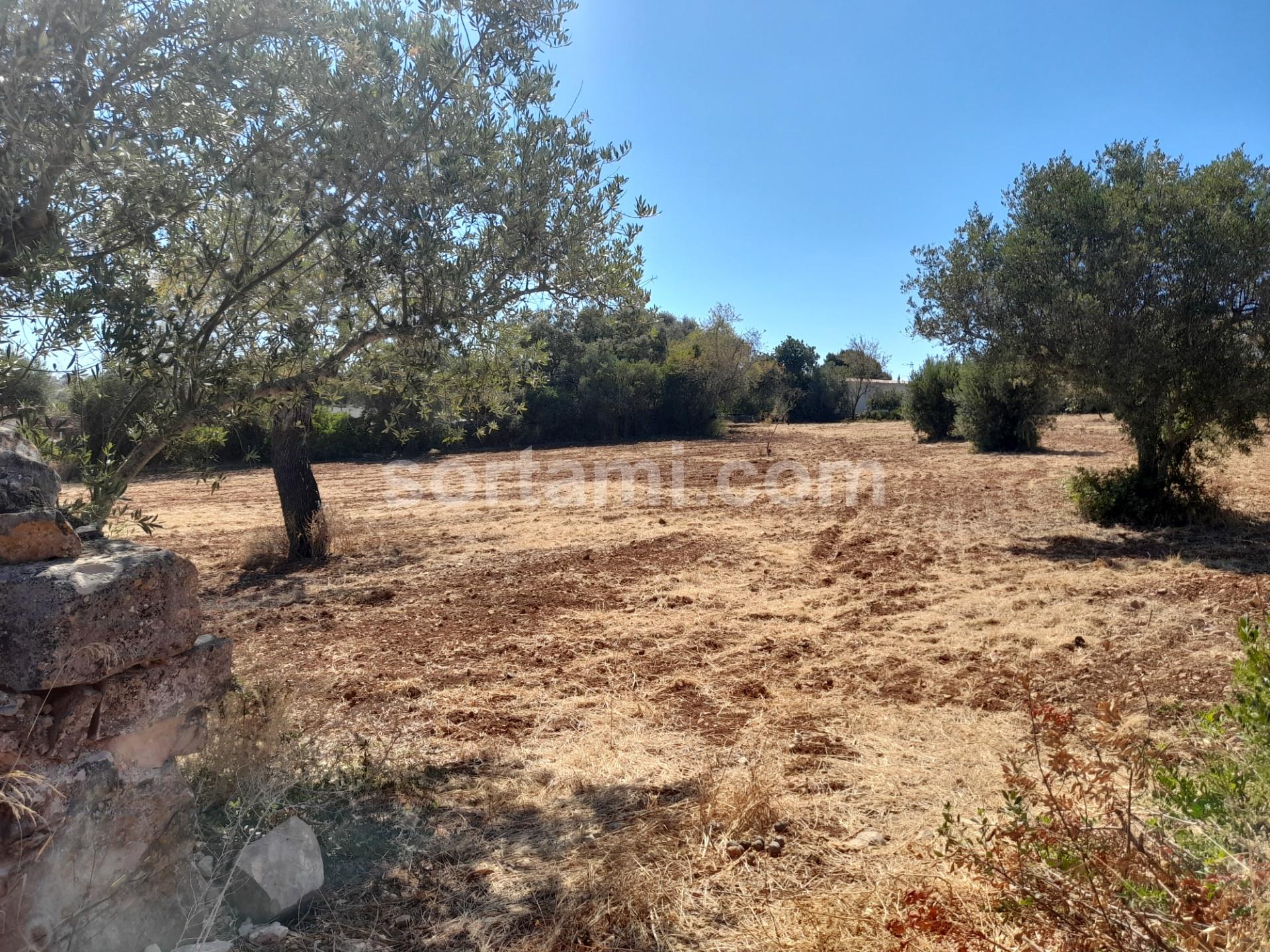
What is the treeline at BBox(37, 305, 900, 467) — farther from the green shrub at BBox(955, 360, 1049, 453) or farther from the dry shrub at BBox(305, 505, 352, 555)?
the green shrub at BBox(955, 360, 1049, 453)

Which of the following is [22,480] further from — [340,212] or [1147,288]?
[1147,288]

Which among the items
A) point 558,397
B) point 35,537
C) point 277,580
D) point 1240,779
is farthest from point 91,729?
point 558,397

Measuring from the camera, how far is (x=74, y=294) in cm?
305

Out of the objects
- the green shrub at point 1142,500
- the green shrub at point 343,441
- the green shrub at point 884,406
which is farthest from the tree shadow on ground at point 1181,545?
the green shrub at point 884,406

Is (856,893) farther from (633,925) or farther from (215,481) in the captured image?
(215,481)

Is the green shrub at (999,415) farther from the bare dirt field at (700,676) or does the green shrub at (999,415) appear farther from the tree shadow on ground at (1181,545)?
the tree shadow on ground at (1181,545)

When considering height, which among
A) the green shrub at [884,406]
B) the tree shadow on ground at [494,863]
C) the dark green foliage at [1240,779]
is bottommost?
the tree shadow on ground at [494,863]

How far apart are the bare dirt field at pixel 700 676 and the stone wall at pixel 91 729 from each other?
2.10 ft

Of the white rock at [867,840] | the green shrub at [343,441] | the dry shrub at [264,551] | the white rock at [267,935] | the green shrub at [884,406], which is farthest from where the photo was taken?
the green shrub at [884,406]

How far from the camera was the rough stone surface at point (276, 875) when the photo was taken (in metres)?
2.68

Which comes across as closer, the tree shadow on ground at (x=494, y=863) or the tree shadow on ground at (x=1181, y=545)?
the tree shadow on ground at (x=494, y=863)

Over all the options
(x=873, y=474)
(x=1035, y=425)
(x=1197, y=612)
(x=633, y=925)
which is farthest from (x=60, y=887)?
(x=1035, y=425)

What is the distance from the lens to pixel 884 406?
1631 inches

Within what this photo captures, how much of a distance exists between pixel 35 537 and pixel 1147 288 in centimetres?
993
